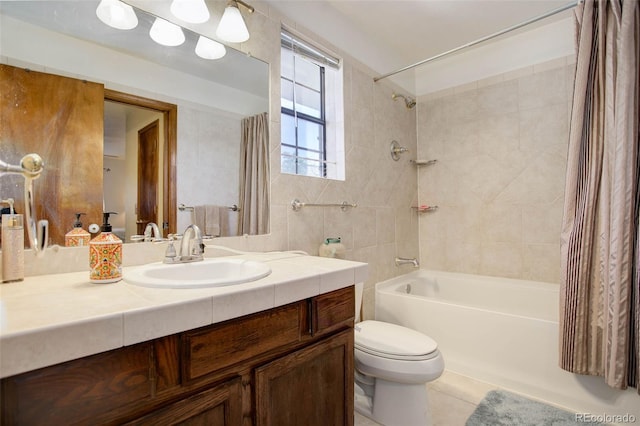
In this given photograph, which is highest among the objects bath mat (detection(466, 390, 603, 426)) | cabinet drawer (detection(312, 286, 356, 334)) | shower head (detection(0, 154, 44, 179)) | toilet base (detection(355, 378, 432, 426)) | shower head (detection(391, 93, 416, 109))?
shower head (detection(391, 93, 416, 109))

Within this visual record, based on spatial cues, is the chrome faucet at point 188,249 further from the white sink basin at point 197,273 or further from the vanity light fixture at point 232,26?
the vanity light fixture at point 232,26

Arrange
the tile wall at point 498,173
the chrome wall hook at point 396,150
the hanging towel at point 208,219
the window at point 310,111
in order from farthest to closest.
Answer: the chrome wall hook at point 396,150, the tile wall at point 498,173, the window at point 310,111, the hanging towel at point 208,219

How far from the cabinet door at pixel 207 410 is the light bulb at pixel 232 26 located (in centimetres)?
144

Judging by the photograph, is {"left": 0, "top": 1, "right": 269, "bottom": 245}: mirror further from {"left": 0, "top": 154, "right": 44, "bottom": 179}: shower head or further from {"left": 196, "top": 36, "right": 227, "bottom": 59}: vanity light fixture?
{"left": 0, "top": 154, "right": 44, "bottom": 179}: shower head

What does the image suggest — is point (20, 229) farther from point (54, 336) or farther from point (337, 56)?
point (337, 56)

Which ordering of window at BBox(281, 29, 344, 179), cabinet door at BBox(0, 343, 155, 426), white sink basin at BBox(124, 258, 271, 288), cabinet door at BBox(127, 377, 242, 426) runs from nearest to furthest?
cabinet door at BBox(0, 343, 155, 426), cabinet door at BBox(127, 377, 242, 426), white sink basin at BBox(124, 258, 271, 288), window at BBox(281, 29, 344, 179)

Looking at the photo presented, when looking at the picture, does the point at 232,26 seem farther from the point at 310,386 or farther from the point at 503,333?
the point at 503,333

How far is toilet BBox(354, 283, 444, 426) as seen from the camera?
4.71 ft

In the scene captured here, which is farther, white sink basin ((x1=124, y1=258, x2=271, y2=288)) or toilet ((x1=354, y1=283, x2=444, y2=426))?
toilet ((x1=354, y1=283, x2=444, y2=426))

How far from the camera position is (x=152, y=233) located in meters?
1.23

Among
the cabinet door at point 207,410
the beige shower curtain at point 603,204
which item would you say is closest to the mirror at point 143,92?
the cabinet door at point 207,410

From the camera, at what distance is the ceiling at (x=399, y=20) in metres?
1.96
